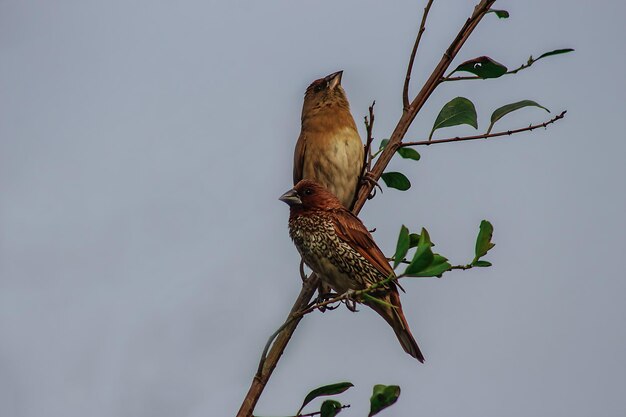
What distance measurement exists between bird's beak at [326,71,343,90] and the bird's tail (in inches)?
85.9

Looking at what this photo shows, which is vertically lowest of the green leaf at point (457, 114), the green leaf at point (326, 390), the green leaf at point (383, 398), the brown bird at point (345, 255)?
the green leaf at point (383, 398)

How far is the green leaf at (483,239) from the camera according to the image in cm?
250

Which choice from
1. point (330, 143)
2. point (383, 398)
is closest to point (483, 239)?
point (383, 398)

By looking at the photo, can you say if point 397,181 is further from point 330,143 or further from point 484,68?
point 330,143

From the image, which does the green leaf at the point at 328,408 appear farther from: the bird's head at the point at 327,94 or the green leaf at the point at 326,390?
the bird's head at the point at 327,94

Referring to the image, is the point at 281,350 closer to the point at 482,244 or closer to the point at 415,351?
the point at 482,244

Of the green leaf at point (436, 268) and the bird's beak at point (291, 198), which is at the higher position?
the bird's beak at point (291, 198)

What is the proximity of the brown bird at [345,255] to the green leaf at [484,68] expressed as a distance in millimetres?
831

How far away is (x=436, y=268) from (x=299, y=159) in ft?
10.5

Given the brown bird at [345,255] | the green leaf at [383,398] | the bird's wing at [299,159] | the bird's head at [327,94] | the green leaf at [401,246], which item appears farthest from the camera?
the bird's head at [327,94]

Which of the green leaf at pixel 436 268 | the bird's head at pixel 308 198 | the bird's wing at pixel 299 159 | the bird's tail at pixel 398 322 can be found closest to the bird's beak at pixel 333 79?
the bird's wing at pixel 299 159

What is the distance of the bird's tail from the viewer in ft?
11.7

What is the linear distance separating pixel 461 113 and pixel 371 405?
1.45m

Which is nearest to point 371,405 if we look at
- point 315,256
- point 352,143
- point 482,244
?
point 482,244
